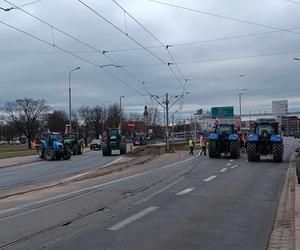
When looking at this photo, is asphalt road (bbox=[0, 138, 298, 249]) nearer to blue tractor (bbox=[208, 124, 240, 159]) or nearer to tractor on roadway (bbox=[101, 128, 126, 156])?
blue tractor (bbox=[208, 124, 240, 159])

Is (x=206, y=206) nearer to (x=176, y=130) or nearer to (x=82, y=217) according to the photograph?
(x=82, y=217)

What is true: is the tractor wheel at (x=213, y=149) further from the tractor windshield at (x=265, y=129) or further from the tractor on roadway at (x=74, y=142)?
the tractor on roadway at (x=74, y=142)

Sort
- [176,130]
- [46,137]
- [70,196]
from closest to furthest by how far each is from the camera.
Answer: [70,196], [46,137], [176,130]

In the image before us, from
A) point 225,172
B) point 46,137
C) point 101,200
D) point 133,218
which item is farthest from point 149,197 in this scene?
point 46,137

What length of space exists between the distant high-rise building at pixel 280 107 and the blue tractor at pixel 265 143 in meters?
104

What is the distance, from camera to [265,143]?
3684 cm

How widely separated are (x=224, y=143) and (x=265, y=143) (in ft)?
14.4

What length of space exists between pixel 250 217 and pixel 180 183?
27.4ft

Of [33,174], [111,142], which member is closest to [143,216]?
[33,174]

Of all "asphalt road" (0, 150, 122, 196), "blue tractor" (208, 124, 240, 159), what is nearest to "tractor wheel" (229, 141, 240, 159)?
"blue tractor" (208, 124, 240, 159)

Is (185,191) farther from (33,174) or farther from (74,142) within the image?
(74,142)

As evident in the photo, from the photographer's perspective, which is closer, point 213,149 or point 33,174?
point 33,174

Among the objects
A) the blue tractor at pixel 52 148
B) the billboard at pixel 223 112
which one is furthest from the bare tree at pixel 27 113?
the blue tractor at pixel 52 148

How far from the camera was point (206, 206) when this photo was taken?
1416 centimetres
